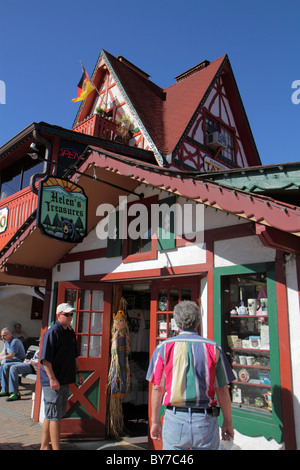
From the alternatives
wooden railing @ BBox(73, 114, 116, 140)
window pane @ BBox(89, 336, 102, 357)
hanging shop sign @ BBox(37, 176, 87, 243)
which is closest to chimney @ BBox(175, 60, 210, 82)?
wooden railing @ BBox(73, 114, 116, 140)

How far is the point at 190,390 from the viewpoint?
266cm

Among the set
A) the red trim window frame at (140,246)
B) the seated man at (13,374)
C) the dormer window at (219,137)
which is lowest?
the seated man at (13,374)

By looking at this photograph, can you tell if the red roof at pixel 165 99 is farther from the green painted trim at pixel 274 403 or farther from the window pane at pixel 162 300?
the green painted trim at pixel 274 403

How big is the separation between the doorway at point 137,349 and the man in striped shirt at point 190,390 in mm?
3871

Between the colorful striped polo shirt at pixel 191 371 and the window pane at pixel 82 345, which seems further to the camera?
the window pane at pixel 82 345

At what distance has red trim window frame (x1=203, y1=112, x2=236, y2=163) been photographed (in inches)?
449

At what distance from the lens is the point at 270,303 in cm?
390

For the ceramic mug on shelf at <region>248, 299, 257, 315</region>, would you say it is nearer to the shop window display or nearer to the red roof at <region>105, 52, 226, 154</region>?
the shop window display

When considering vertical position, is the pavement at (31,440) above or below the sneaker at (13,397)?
below

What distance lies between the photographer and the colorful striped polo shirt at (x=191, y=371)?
2.67m

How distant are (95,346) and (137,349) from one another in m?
1.59

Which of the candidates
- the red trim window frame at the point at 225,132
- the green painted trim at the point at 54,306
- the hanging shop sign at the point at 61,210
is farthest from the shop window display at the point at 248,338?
the red trim window frame at the point at 225,132
